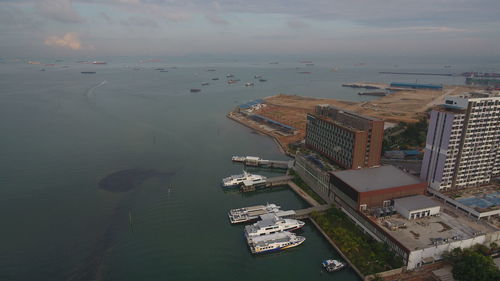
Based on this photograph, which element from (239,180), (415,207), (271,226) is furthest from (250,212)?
(415,207)

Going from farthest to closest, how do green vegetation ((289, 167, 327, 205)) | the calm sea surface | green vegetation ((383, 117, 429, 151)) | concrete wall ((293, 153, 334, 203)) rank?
green vegetation ((383, 117, 429, 151)), green vegetation ((289, 167, 327, 205)), concrete wall ((293, 153, 334, 203)), the calm sea surface

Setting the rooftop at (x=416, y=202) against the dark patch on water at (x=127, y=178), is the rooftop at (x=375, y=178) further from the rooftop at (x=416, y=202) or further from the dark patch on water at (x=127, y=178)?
the dark patch on water at (x=127, y=178)

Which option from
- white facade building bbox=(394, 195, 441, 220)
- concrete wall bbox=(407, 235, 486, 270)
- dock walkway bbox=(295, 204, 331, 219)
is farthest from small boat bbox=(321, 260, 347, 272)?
white facade building bbox=(394, 195, 441, 220)

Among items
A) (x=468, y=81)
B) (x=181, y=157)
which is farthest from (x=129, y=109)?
(x=468, y=81)

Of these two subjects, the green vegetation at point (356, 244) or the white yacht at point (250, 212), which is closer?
the green vegetation at point (356, 244)

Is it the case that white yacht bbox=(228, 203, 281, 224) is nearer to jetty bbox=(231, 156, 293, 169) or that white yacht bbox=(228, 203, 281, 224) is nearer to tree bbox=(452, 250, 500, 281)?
jetty bbox=(231, 156, 293, 169)

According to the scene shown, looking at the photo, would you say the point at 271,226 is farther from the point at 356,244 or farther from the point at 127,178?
the point at 127,178

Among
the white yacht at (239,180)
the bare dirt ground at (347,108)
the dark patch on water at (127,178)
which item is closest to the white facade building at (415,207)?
the white yacht at (239,180)
